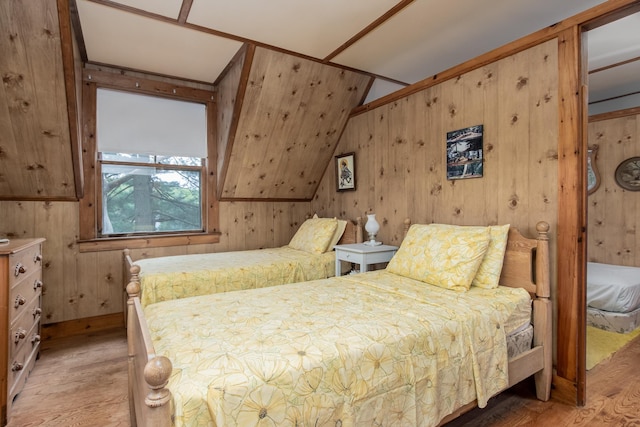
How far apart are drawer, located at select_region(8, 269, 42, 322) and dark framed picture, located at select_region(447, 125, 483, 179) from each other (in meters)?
2.92

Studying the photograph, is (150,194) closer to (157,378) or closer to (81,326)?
(81,326)

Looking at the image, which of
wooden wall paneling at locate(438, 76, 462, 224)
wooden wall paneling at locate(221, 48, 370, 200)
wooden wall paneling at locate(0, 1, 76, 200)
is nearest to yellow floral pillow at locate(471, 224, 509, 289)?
wooden wall paneling at locate(438, 76, 462, 224)

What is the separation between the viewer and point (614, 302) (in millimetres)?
2830

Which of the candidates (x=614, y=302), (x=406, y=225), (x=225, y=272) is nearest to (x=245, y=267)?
(x=225, y=272)

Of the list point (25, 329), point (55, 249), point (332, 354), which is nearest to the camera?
point (332, 354)

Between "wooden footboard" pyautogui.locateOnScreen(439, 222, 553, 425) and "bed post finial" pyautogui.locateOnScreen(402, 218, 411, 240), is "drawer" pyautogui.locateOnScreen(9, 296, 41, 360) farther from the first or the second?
"wooden footboard" pyautogui.locateOnScreen(439, 222, 553, 425)

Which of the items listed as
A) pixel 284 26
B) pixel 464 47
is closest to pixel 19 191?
pixel 284 26

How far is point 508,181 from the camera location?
7.25 feet

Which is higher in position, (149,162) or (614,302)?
(149,162)

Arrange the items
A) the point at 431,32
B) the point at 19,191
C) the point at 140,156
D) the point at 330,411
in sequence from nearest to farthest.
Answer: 1. the point at 330,411
2. the point at 431,32
3. the point at 19,191
4. the point at 140,156

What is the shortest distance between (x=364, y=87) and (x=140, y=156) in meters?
2.41

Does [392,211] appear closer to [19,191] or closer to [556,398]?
[556,398]

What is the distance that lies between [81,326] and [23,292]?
1.22 m

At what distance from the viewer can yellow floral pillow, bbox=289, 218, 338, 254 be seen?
131 inches
